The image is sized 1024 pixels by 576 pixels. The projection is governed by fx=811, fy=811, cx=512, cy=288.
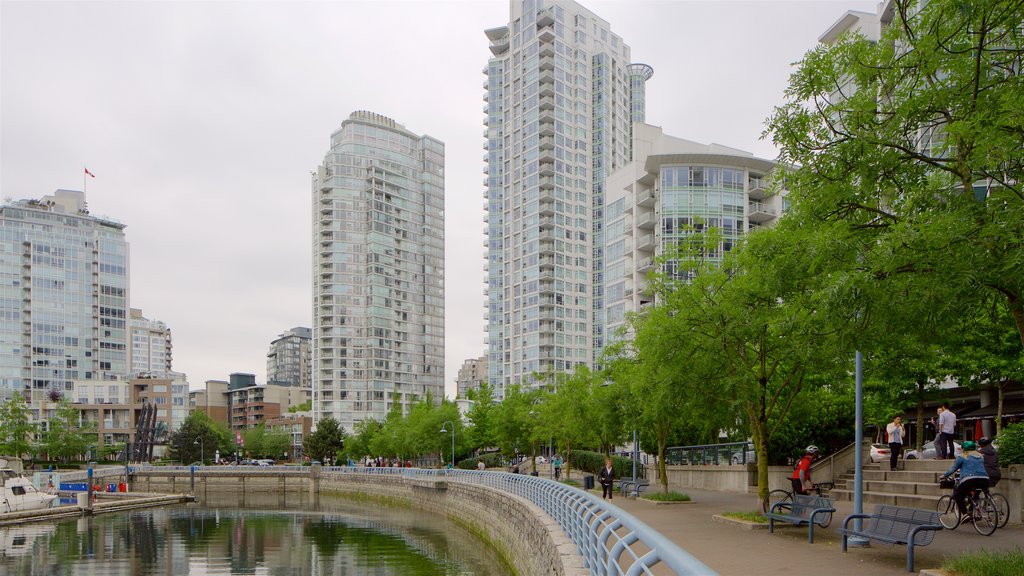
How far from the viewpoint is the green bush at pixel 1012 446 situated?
1641cm

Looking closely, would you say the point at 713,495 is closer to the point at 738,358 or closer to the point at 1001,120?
the point at 738,358

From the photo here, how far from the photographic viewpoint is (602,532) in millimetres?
9672

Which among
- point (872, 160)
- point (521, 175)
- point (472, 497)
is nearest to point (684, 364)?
point (872, 160)

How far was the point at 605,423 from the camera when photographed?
34812mm

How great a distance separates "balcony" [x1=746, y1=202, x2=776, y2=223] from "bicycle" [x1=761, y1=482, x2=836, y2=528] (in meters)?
60.6

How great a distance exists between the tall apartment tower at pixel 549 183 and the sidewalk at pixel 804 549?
9752 centimetres

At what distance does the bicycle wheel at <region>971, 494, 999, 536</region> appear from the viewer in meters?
13.8

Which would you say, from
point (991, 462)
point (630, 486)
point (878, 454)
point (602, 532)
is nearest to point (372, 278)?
point (630, 486)

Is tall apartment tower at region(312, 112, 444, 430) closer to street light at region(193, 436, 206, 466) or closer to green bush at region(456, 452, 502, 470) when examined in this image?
street light at region(193, 436, 206, 466)

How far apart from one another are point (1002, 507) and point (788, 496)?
659 cm

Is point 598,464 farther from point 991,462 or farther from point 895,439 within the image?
point 991,462

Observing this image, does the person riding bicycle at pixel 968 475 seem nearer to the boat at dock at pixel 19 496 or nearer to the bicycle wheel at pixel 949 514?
the bicycle wheel at pixel 949 514

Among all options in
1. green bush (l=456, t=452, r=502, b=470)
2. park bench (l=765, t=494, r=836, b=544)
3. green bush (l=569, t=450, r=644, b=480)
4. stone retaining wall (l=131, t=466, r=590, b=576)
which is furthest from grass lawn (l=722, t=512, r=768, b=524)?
green bush (l=456, t=452, r=502, b=470)

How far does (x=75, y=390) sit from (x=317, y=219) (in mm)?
46739
